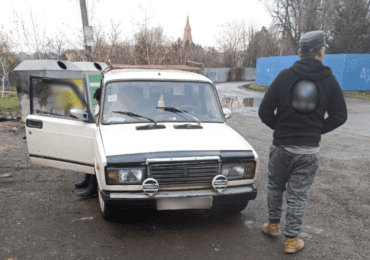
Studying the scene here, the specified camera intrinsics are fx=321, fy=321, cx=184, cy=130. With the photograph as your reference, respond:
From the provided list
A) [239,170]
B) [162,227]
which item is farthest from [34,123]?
[239,170]

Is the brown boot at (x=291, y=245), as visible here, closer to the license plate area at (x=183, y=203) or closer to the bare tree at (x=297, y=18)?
the license plate area at (x=183, y=203)

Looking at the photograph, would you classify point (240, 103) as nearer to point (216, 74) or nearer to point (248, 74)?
point (216, 74)

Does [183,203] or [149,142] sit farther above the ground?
[149,142]

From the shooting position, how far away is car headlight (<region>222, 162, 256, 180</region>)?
3475mm

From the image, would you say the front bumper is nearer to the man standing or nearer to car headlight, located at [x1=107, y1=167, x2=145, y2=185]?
car headlight, located at [x1=107, y1=167, x2=145, y2=185]

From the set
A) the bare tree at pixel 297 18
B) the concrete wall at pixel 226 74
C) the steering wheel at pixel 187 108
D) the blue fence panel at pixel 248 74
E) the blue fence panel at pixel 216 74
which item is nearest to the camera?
the steering wheel at pixel 187 108

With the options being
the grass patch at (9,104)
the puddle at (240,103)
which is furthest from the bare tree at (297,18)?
the grass patch at (9,104)

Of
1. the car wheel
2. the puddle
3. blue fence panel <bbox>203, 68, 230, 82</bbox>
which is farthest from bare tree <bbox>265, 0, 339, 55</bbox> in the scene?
the car wheel

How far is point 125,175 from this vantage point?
332cm

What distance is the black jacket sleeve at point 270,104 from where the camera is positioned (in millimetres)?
3248

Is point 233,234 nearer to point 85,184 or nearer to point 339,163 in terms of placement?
point 85,184

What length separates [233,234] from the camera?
3703 millimetres

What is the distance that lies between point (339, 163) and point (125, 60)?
36.9 feet

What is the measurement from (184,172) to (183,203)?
0.33 metres
